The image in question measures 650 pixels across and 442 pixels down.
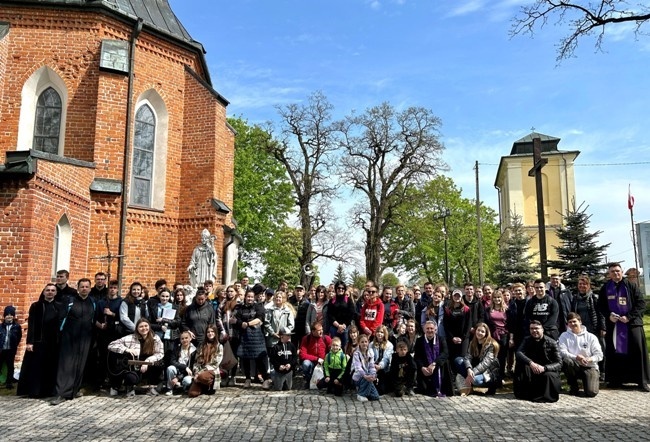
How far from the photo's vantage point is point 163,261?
48.4 ft

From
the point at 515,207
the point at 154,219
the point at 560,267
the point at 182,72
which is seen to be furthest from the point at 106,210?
the point at 515,207

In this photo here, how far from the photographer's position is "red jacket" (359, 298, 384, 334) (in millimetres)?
9203

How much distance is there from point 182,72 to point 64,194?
6.07 metres

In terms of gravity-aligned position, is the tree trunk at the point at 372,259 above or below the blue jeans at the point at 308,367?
above

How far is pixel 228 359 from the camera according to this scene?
876 cm

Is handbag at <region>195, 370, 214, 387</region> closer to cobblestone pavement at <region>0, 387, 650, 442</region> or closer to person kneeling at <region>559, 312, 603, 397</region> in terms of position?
cobblestone pavement at <region>0, 387, 650, 442</region>

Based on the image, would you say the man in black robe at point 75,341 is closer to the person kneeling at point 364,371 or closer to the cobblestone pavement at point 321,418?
the cobblestone pavement at point 321,418

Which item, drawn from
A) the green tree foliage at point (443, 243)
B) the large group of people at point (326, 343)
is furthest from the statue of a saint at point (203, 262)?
the green tree foliage at point (443, 243)

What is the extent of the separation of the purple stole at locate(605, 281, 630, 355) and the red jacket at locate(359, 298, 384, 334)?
3.93m

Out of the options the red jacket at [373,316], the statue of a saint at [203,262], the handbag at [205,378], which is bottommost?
the handbag at [205,378]

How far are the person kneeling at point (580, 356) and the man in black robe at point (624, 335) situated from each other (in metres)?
0.72

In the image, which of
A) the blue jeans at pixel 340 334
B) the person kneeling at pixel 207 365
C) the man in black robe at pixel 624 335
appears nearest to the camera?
the person kneeling at pixel 207 365

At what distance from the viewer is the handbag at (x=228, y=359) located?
8.72 meters

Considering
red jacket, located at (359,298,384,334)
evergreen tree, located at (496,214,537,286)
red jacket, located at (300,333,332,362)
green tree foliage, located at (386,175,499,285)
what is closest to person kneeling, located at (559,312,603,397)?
red jacket, located at (359,298,384,334)
